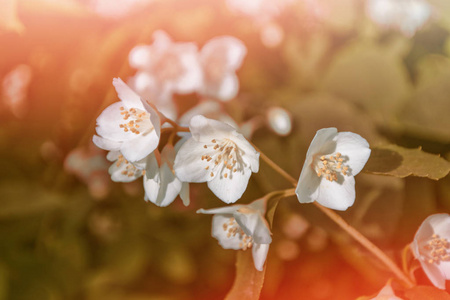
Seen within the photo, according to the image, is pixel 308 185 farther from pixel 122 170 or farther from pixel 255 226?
pixel 122 170

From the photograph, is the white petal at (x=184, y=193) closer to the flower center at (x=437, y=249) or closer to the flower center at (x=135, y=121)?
the flower center at (x=135, y=121)

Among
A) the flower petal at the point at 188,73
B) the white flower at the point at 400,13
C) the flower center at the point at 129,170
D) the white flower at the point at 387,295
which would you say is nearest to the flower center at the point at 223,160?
the flower center at the point at 129,170

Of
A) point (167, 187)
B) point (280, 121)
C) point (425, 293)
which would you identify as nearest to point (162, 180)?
point (167, 187)

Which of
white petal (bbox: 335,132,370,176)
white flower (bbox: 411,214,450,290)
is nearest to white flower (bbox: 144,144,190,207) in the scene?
white petal (bbox: 335,132,370,176)

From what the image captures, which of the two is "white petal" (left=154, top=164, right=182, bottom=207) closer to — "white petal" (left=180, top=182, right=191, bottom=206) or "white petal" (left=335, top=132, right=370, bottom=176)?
"white petal" (left=180, top=182, right=191, bottom=206)

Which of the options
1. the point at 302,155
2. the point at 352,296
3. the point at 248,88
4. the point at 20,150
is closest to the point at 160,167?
the point at 302,155

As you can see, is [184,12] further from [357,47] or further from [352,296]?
[352,296]
